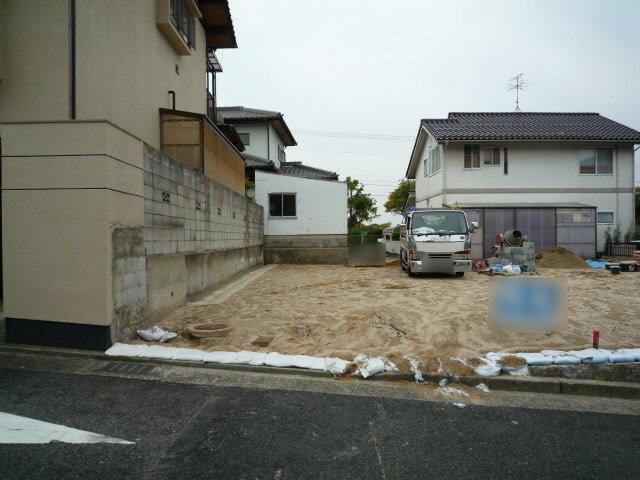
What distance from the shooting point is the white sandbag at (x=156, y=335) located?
5.06 meters

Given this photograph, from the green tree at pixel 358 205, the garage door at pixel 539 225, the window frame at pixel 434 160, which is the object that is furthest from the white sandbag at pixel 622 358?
the green tree at pixel 358 205

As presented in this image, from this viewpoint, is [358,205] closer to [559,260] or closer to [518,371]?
[559,260]

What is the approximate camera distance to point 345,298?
8273mm

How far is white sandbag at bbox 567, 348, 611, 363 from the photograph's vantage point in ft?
13.9

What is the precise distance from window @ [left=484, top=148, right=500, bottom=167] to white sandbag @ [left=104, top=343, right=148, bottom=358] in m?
17.3

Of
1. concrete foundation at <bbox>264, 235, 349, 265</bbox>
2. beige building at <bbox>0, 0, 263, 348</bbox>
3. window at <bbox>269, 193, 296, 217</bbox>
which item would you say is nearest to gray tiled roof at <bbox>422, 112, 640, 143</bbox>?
concrete foundation at <bbox>264, 235, 349, 265</bbox>

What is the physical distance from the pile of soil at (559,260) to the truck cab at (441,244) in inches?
209

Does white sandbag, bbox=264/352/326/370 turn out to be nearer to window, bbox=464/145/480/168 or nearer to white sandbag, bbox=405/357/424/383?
white sandbag, bbox=405/357/424/383

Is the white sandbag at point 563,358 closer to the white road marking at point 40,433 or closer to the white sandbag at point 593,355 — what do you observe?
the white sandbag at point 593,355

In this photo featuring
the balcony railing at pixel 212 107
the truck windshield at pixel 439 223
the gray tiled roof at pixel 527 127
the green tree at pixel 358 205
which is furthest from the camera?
the green tree at pixel 358 205

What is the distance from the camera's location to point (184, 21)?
10523mm

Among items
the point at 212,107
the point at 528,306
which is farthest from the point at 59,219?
the point at 212,107

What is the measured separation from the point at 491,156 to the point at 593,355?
15443mm

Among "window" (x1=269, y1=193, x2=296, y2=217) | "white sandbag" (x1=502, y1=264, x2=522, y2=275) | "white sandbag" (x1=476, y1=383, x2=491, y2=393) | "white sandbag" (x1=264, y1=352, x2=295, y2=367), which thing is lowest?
"white sandbag" (x1=476, y1=383, x2=491, y2=393)
